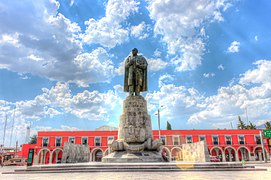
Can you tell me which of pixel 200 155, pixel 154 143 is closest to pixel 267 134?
pixel 200 155

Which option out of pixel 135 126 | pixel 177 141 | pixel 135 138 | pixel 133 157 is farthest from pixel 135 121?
pixel 177 141

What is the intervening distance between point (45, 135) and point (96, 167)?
35.7 metres

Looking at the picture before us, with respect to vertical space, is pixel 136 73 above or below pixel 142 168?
above

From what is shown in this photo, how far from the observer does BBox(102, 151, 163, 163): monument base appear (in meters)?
13.0

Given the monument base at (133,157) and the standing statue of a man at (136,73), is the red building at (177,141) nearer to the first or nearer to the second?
the standing statue of a man at (136,73)

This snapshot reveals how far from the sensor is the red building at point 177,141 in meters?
41.7

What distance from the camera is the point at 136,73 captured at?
15875 millimetres

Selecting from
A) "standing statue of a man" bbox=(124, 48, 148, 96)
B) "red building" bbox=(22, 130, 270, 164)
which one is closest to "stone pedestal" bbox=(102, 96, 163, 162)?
"standing statue of a man" bbox=(124, 48, 148, 96)

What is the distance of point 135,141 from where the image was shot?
14250 mm

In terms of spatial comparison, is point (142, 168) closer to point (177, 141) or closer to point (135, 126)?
point (135, 126)

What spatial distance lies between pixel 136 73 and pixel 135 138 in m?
4.41

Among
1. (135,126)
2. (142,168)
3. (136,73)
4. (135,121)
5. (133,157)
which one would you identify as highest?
(136,73)

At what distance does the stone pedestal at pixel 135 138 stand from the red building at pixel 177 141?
27.2 metres

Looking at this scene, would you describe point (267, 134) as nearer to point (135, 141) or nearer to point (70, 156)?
point (135, 141)
